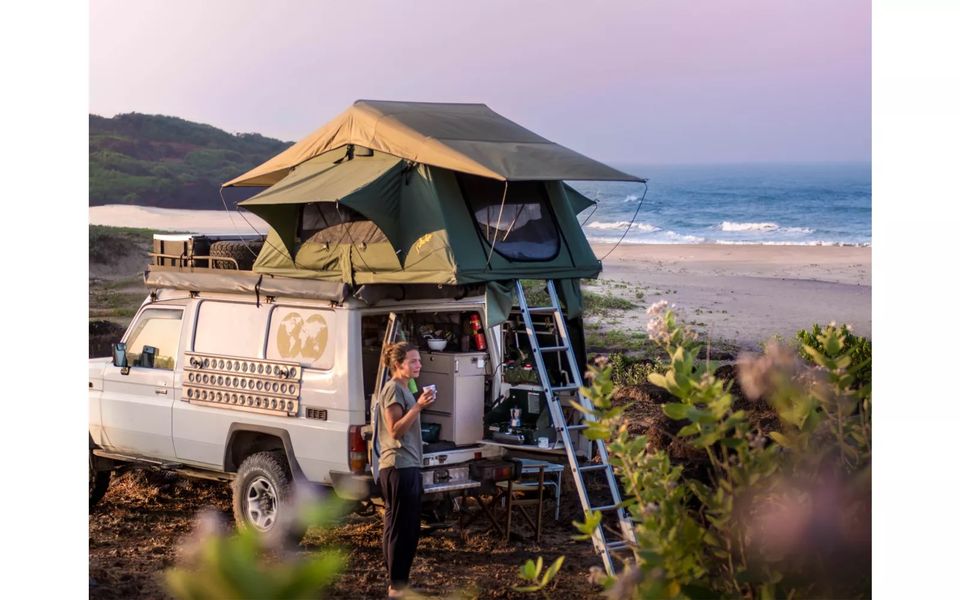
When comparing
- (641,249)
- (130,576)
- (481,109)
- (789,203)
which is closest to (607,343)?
(481,109)

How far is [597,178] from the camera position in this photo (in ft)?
27.9

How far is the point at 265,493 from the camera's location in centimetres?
898

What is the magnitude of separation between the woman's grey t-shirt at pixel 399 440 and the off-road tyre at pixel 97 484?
3.90m

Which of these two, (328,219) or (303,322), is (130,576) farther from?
(328,219)

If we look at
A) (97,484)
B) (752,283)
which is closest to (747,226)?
(752,283)

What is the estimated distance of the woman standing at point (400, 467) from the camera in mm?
7746

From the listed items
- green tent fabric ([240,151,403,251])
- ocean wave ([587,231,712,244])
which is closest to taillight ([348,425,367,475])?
green tent fabric ([240,151,403,251])

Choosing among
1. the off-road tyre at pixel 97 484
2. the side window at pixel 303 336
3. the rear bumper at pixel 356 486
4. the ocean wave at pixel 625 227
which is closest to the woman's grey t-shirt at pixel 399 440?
the rear bumper at pixel 356 486

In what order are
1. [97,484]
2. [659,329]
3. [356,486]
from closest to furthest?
[659,329]
[356,486]
[97,484]

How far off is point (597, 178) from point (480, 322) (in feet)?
4.57

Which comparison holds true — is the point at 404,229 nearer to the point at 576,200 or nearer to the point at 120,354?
the point at 576,200

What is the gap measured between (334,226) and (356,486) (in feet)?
6.65

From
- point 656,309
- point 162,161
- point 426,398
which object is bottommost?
point 426,398
